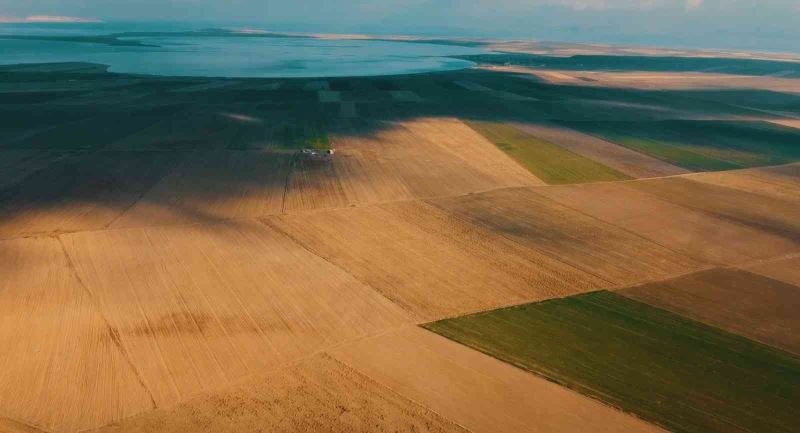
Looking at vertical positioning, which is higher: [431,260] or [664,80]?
[664,80]

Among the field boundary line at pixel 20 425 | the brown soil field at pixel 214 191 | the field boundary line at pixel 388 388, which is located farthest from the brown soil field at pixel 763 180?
the field boundary line at pixel 20 425

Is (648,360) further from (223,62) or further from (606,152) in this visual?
(223,62)

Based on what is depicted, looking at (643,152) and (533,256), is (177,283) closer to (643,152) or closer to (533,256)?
(533,256)

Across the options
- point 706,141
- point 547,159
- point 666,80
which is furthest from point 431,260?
point 666,80

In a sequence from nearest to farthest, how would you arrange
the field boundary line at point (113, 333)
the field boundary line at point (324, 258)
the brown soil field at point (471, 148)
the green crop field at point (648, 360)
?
the green crop field at point (648, 360) → the field boundary line at point (113, 333) → the field boundary line at point (324, 258) → the brown soil field at point (471, 148)

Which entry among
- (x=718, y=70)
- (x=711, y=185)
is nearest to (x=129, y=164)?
(x=711, y=185)

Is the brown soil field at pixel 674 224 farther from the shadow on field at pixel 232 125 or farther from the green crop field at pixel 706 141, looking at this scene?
the shadow on field at pixel 232 125
